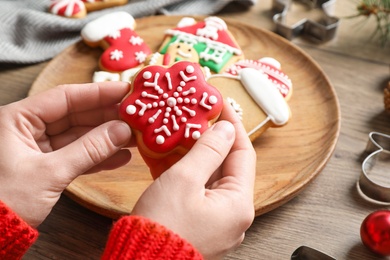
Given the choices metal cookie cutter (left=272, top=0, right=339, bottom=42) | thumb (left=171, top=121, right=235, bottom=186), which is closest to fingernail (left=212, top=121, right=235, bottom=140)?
thumb (left=171, top=121, right=235, bottom=186)

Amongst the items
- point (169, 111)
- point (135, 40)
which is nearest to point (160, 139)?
point (169, 111)

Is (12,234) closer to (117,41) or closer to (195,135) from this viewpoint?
(195,135)

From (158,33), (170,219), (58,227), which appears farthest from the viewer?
(158,33)

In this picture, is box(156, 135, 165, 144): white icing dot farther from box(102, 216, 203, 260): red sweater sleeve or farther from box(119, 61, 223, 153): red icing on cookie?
box(102, 216, 203, 260): red sweater sleeve

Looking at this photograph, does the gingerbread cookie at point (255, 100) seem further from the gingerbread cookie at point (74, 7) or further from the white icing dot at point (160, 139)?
the gingerbread cookie at point (74, 7)

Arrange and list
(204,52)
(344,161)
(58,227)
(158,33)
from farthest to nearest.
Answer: (158,33)
(204,52)
(344,161)
(58,227)

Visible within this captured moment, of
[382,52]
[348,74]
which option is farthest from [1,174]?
[382,52]

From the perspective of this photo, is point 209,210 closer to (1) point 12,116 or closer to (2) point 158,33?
(1) point 12,116
